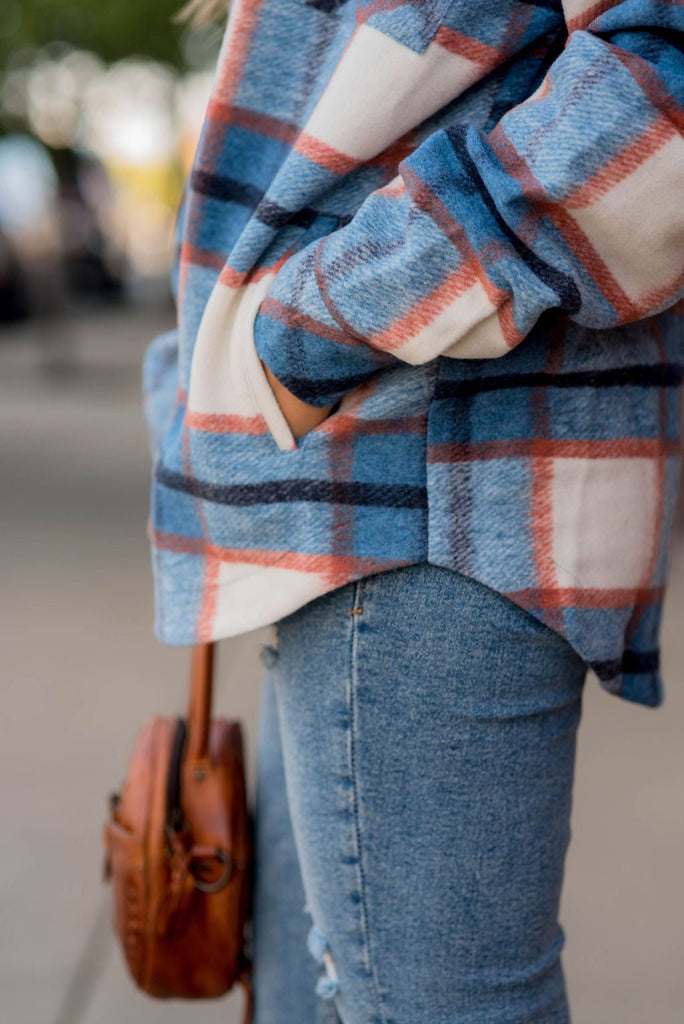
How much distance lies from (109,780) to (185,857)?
1839mm

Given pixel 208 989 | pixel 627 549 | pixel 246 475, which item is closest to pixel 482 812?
pixel 627 549

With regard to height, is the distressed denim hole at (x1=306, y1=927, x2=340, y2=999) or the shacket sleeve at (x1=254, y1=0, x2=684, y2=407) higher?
the shacket sleeve at (x1=254, y1=0, x2=684, y2=407)

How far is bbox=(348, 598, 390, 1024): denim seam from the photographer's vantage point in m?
1.05

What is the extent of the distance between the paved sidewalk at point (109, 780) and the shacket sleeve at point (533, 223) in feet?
3.03

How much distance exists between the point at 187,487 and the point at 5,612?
345 cm

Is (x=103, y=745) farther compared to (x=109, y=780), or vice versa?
(x=103, y=745)

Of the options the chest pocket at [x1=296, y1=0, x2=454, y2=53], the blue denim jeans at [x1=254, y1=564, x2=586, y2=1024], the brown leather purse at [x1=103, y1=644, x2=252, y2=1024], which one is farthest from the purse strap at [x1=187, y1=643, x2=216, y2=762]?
the chest pocket at [x1=296, y1=0, x2=454, y2=53]

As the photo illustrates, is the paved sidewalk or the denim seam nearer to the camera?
the denim seam

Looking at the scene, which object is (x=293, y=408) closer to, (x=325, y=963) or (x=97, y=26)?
(x=325, y=963)

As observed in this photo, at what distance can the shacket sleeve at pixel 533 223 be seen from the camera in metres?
0.90

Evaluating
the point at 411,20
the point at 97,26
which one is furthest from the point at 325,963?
the point at 97,26

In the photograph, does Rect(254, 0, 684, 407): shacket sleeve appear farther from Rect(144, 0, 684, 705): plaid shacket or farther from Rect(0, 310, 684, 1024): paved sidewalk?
Rect(0, 310, 684, 1024): paved sidewalk

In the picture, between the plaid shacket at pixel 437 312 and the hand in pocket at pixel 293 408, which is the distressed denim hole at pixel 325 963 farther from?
the hand in pocket at pixel 293 408

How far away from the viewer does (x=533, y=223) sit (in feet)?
3.02
